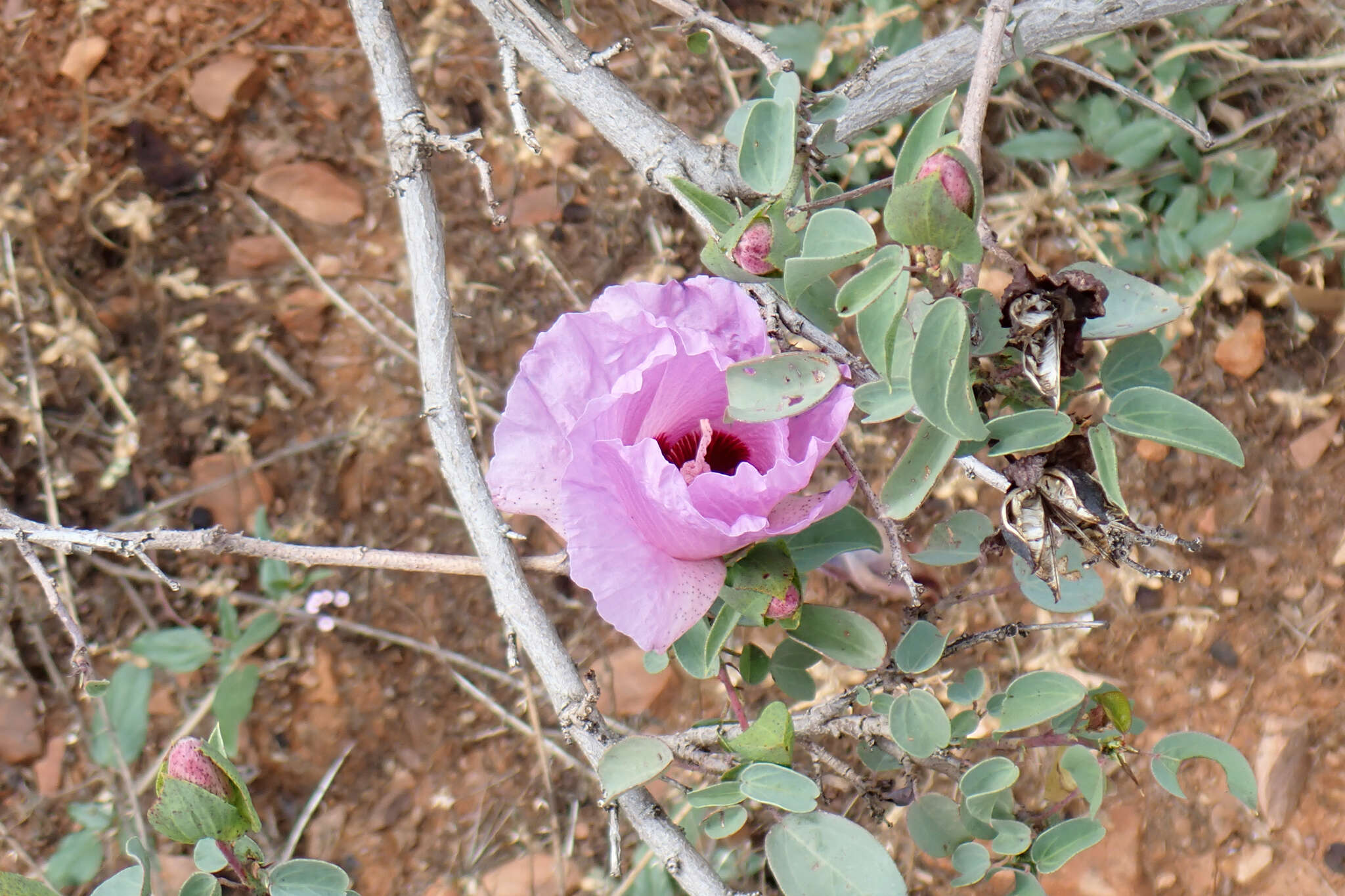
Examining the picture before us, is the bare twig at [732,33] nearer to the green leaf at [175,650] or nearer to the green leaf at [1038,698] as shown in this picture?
the green leaf at [1038,698]

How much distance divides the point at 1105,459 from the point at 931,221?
0.25m

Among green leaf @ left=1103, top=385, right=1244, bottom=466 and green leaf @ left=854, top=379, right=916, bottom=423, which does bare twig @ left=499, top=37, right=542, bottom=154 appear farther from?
green leaf @ left=1103, top=385, right=1244, bottom=466

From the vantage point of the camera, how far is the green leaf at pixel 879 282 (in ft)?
2.77

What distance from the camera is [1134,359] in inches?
42.1

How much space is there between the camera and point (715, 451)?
1095mm

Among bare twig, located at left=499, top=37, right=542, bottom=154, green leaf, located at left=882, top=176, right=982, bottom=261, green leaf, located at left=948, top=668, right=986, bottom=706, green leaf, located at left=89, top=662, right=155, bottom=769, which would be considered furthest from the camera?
green leaf, located at left=89, top=662, right=155, bottom=769

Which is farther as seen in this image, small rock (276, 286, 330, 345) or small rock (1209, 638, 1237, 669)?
small rock (276, 286, 330, 345)

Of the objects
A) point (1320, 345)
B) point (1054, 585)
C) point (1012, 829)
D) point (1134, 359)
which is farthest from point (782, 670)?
point (1320, 345)

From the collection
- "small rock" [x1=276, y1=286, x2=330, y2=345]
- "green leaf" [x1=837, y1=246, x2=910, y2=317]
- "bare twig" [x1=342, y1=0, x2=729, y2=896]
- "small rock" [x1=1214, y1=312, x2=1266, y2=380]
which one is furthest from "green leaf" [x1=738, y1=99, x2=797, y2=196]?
"small rock" [x1=276, y1=286, x2=330, y2=345]

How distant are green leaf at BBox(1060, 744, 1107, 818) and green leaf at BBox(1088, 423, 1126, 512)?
37 cm

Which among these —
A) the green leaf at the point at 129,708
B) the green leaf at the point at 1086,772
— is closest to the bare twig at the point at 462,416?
the green leaf at the point at 1086,772

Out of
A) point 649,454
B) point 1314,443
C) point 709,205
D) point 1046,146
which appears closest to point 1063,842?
point 649,454

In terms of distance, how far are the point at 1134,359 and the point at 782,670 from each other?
53 cm

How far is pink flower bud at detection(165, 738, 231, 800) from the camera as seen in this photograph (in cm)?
103
